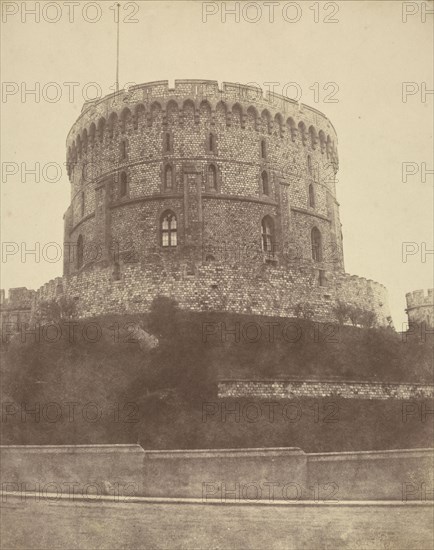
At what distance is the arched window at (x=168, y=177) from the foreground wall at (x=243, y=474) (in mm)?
17335

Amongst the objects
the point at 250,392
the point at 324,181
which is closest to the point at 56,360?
the point at 250,392

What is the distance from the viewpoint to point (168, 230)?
1383 inches

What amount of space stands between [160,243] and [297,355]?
10.3 m

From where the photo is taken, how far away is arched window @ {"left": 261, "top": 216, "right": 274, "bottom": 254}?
36.2 metres

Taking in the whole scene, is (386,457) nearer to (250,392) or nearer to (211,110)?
(250,392)

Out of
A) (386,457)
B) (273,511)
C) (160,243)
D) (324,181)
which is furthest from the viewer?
(324,181)

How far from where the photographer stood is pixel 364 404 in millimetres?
27875

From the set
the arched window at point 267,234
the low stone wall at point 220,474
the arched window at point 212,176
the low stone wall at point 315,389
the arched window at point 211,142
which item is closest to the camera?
the low stone wall at point 220,474

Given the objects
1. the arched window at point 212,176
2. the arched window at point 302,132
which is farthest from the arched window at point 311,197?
the arched window at point 212,176

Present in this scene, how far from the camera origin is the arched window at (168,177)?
35531mm

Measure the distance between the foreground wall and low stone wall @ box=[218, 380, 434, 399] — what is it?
5.37 m

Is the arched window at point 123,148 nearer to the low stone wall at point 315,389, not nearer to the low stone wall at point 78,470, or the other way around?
the low stone wall at point 315,389

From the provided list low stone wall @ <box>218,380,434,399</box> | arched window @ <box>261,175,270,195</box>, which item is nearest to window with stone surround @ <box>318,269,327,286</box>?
low stone wall @ <box>218,380,434,399</box>

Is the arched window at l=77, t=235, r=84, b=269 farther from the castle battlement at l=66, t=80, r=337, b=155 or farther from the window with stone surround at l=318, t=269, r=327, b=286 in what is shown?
the window with stone surround at l=318, t=269, r=327, b=286
